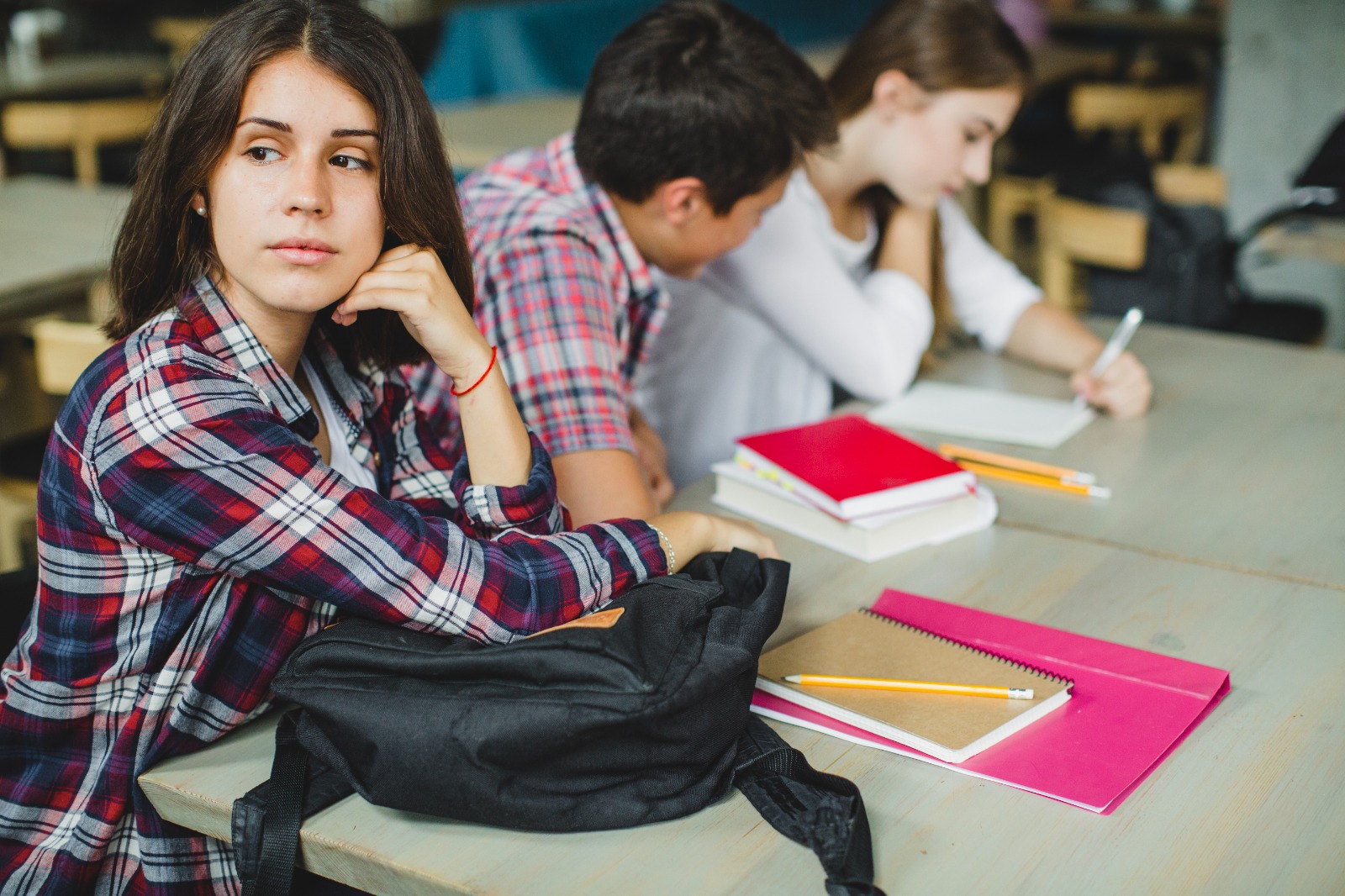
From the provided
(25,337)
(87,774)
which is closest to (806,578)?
(87,774)

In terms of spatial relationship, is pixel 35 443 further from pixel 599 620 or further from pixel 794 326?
pixel 599 620

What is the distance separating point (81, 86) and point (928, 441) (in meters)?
4.93

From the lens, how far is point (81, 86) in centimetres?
546

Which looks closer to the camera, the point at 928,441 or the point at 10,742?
the point at 10,742

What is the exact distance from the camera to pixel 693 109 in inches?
61.9

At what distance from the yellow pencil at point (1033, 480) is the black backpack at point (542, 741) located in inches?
29.7

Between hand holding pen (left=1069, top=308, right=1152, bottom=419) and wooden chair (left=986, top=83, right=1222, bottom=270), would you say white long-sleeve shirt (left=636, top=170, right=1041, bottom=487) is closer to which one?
hand holding pen (left=1069, top=308, right=1152, bottom=419)

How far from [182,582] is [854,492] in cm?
71

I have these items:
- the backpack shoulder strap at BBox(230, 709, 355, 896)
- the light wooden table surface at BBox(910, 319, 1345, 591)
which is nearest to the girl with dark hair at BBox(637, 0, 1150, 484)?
the light wooden table surface at BBox(910, 319, 1345, 591)

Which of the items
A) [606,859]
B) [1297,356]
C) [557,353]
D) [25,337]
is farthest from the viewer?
[25,337]

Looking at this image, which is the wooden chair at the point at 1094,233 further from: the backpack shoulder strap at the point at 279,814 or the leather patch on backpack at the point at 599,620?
the backpack shoulder strap at the point at 279,814

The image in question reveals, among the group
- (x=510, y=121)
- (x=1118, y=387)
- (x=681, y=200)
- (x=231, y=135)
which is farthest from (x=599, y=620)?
(x=510, y=121)

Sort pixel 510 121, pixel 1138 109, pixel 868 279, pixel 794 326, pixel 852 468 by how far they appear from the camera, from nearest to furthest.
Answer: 1. pixel 852 468
2. pixel 794 326
3. pixel 868 279
4. pixel 510 121
5. pixel 1138 109

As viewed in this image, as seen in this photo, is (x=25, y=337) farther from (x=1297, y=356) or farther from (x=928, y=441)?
(x=1297, y=356)
